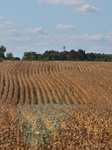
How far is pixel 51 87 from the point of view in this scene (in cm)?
2453

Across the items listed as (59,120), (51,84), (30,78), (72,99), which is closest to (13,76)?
(30,78)

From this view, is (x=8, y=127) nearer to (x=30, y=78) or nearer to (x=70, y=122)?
(x=70, y=122)

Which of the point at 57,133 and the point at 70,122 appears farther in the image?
the point at 70,122

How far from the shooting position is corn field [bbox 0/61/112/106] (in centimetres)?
2167

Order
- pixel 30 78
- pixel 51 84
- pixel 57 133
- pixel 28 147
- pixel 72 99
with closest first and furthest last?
pixel 28 147, pixel 57 133, pixel 72 99, pixel 51 84, pixel 30 78

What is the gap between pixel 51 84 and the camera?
1002 inches

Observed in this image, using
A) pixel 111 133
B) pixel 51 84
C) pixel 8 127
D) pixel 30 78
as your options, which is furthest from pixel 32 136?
pixel 30 78

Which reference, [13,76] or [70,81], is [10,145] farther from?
[13,76]

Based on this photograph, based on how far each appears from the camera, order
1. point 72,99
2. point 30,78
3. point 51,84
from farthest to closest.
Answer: point 30,78 < point 51,84 < point 72,99

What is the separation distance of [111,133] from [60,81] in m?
18.1

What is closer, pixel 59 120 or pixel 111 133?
pixel 111 133

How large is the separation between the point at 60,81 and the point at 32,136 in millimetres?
18509

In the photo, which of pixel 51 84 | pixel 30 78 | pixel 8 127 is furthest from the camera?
pixel 30 78

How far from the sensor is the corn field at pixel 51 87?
2167cm
